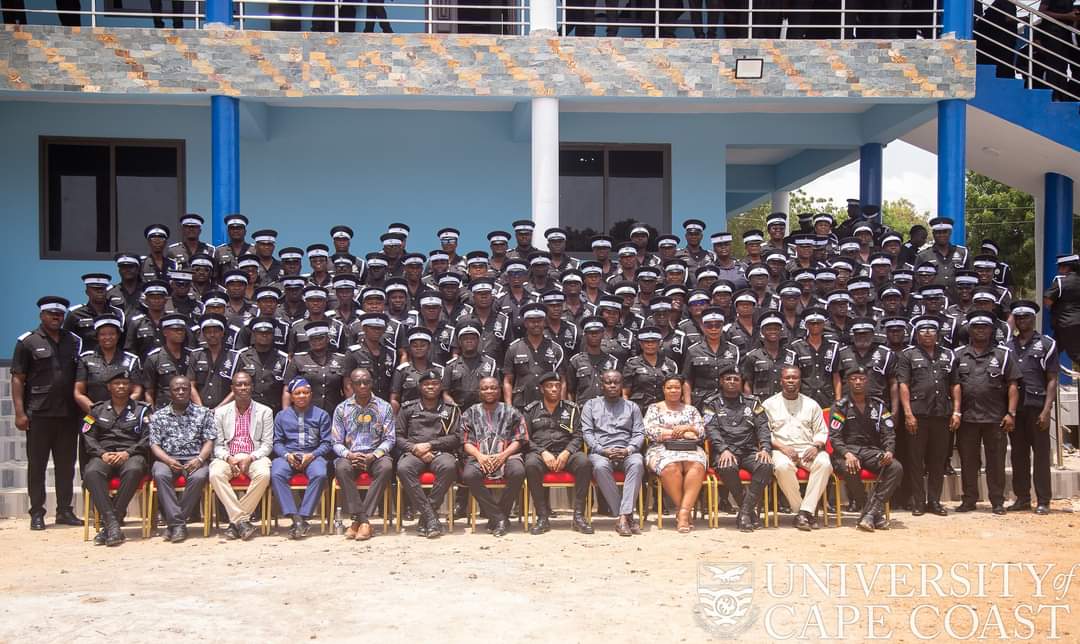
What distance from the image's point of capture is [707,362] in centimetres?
943

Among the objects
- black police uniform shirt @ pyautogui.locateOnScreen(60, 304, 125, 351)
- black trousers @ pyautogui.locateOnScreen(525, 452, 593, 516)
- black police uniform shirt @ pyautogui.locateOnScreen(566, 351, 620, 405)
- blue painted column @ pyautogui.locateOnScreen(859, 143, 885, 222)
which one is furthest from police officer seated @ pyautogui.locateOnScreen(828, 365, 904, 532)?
blue painted column @ pyautogui.locateOnScreen(859, 143, 885, 222)

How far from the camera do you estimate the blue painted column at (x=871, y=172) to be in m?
15.8

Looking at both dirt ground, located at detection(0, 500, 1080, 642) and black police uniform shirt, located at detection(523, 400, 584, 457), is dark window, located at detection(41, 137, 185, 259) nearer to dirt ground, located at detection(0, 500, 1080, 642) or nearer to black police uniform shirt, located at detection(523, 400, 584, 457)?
dirt ground, located at detection(0, 500, 1080, 642)

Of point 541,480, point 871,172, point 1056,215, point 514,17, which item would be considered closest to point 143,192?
point 514,17

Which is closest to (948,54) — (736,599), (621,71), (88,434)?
(621,71)

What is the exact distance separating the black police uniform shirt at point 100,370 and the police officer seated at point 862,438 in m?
5.74

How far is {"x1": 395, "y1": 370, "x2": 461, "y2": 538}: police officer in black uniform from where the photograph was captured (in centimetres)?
849

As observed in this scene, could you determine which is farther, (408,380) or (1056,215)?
(1056,215)

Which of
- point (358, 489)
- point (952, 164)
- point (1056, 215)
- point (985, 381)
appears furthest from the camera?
point (1056, 215)

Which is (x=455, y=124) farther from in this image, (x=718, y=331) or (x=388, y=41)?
(x=718, y=331)

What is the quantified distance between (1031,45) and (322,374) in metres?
9.93

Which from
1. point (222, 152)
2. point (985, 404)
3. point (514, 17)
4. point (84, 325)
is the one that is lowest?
point (985, 404)

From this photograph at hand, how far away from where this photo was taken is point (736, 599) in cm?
631

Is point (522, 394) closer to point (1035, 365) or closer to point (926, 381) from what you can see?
point (926, 381)
